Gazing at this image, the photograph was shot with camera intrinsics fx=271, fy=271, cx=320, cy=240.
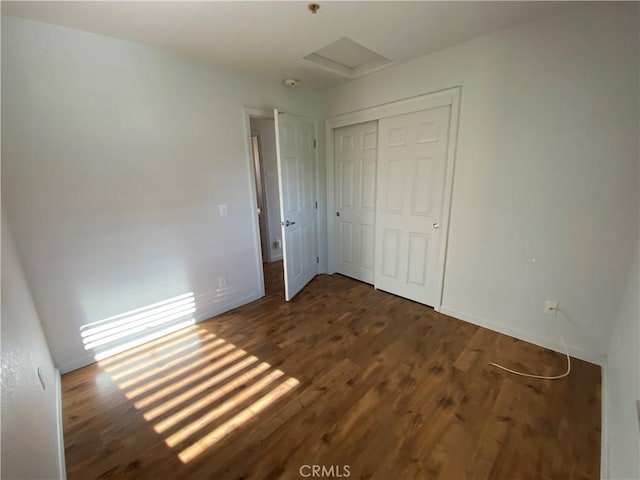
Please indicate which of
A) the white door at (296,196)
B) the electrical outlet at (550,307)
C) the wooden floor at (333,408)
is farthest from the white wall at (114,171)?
the electrical outlet at (550,307)

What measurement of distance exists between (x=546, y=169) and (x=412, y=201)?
108 cm

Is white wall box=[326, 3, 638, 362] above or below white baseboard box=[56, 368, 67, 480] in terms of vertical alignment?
above

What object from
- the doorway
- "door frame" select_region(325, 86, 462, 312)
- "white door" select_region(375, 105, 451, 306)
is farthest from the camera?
the doorway

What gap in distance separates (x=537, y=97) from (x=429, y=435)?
7.77ft

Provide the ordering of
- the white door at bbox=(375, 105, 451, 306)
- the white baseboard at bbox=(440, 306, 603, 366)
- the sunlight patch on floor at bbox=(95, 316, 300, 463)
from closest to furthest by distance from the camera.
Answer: the sunlight patch on floor at bbox=(95, 316, 300, 463), the white baseboard at bbox=(440, 306, 603, 366), the white door at bbox=(375, 105, 451, 306)

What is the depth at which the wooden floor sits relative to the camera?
4.46 feet

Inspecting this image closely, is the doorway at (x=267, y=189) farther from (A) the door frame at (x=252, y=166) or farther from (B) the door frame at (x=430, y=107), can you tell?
(B) the door frame at (x=430, y=107)

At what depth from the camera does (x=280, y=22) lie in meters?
1.83

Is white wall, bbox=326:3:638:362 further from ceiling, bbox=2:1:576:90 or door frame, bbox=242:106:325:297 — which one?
door frame, bbox=242:106:325:297

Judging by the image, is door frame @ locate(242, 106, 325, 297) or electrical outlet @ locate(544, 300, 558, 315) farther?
door frame @ locate(242, 106, 325, 297)

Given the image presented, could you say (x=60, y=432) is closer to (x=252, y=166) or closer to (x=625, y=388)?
(x=252, y=166)

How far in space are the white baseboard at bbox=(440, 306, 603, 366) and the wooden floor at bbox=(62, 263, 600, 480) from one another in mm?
71

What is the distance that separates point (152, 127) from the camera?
7.26ft

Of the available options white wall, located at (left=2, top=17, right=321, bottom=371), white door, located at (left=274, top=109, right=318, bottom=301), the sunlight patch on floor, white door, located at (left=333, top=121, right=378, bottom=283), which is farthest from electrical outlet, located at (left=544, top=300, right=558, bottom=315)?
white wall, located at (left=2, top=17, right=321, bottom=371)
